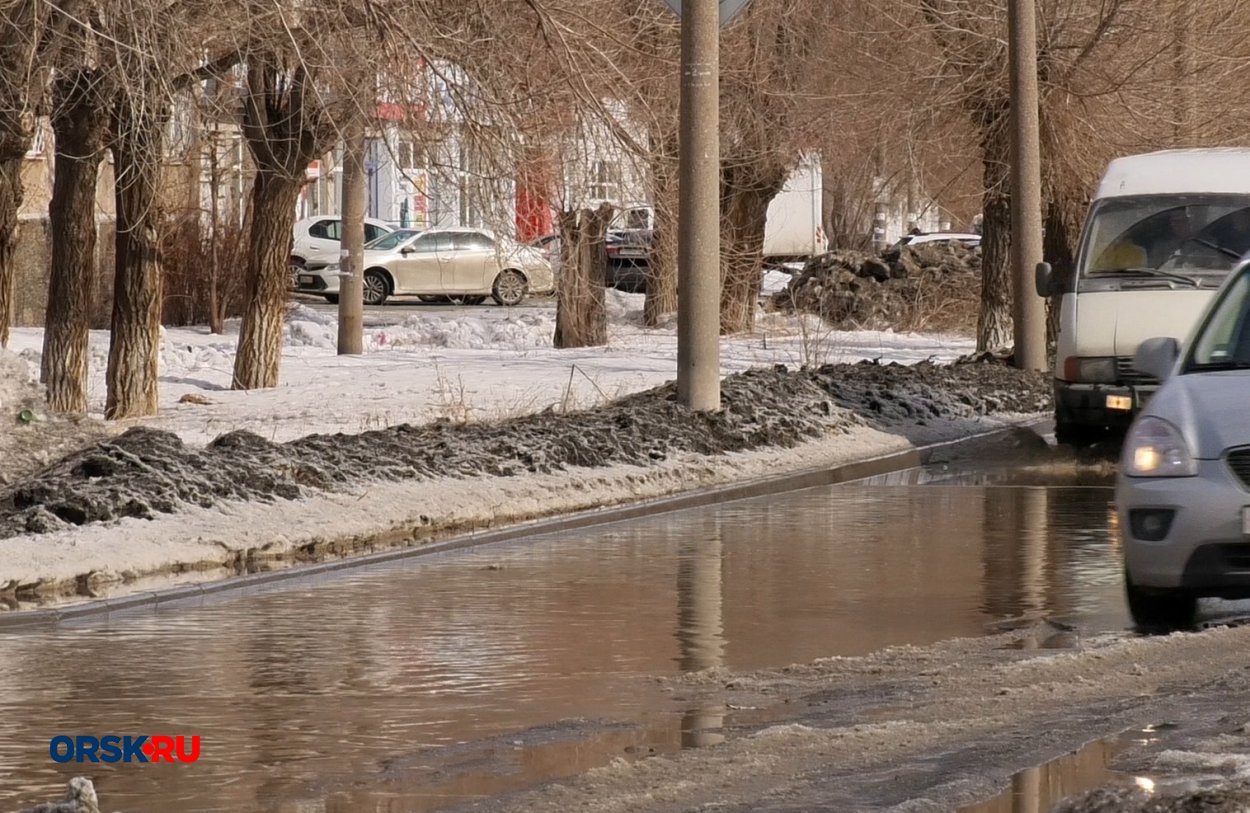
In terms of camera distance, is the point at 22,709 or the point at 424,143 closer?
the point at 22,709

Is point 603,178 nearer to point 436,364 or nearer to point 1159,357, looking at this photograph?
point 1159,357

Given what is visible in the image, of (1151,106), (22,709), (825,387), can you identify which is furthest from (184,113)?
(1151,106)

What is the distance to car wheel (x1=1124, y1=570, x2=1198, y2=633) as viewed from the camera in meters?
9.23

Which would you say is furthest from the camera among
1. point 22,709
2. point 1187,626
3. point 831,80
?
point 831,80

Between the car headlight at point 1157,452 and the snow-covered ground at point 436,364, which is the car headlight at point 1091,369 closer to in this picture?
the snow-covered ground at point 436,364

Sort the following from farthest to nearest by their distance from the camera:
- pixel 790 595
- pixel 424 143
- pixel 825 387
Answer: pixel 825 387 < pixel 424 143 < pixel 790 595

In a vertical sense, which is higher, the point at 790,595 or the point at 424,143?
the point at 424,143

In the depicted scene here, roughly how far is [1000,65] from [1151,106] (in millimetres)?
1861

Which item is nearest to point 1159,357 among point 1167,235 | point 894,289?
point 1167,235

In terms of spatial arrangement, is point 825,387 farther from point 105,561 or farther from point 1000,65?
point 105,561

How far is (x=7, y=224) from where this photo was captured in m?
18.0

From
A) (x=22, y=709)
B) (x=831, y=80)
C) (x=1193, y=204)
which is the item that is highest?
(x=831, y=80)

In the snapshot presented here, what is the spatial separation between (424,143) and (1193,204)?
6326mm

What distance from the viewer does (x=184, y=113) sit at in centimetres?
1672
